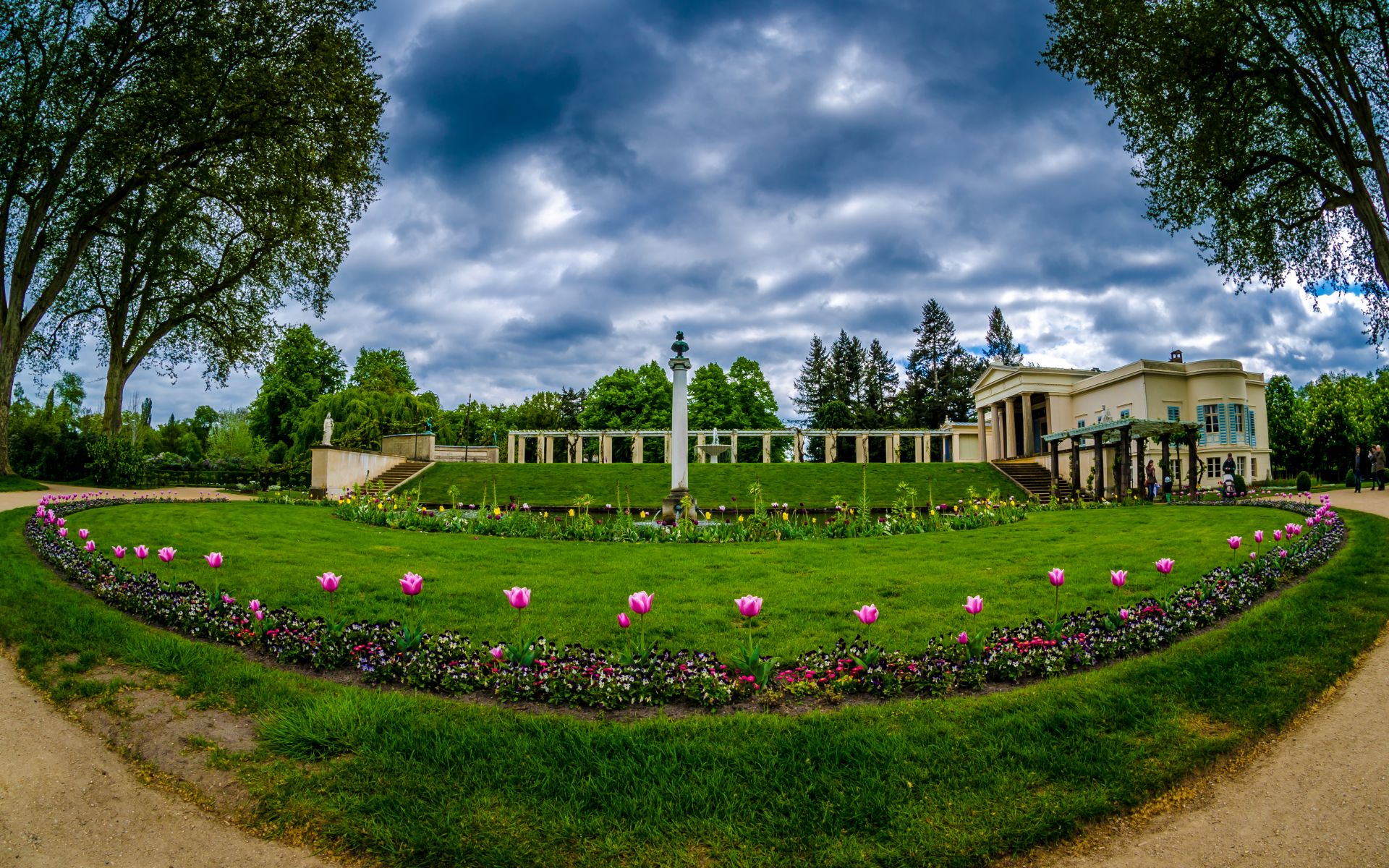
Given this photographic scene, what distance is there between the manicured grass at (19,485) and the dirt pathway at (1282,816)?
25912mm

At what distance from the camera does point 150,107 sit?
68.1 feet

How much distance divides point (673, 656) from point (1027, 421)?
4291 cm

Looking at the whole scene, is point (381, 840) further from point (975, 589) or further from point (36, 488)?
point (36, 488)

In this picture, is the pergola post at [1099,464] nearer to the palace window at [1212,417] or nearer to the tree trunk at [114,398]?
the palace window at [1212,417]

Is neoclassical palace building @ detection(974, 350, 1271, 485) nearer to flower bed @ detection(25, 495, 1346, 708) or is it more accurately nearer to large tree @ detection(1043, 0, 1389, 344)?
large tree @ detection(1043, 0, 1389, 344)

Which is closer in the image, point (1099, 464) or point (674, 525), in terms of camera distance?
point (674, 525)

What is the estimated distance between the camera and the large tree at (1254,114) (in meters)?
15.2

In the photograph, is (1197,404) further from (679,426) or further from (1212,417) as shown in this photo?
(679,426)

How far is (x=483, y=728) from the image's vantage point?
13.7 feet

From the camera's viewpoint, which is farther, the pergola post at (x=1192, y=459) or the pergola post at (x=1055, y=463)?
Result: the pergola post at (x=1055, y=463)

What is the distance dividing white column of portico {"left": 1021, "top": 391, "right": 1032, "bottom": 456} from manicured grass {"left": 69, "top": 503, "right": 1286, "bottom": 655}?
2895 cm

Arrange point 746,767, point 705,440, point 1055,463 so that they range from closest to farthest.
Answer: point 746,767 → point 1055,463 → point 705,440

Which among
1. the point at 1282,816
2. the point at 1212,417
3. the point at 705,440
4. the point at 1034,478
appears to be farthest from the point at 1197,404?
the point at 1282,816

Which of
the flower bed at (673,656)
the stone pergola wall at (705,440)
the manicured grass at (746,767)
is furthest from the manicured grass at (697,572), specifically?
the stone pergola wall at (705,440)
